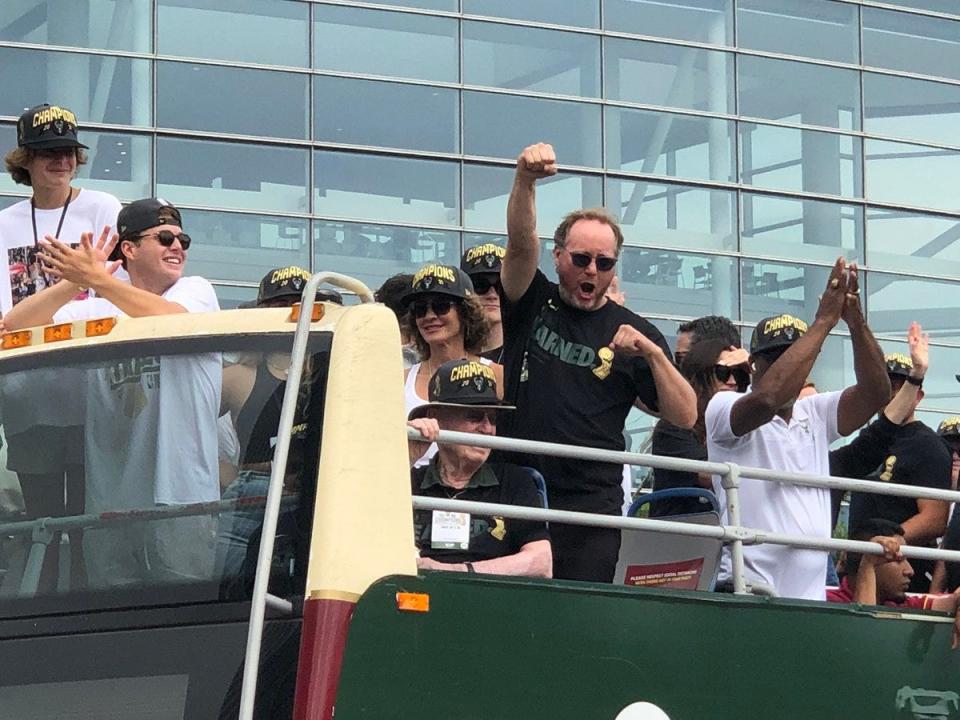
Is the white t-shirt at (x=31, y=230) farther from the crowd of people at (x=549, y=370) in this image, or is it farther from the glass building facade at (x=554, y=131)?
A: the glass building facade at (x=554, y=131)

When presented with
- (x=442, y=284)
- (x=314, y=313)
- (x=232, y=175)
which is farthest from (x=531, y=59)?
(x=314, y=313)

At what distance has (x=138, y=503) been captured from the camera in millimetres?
4707

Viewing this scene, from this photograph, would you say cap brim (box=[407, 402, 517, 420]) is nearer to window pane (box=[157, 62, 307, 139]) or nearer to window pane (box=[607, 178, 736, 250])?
window pane (box=[157, 62, 307, 139])

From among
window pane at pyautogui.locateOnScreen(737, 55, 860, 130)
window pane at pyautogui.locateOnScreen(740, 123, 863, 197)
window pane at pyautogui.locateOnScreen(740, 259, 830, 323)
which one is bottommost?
window pane at pyautogui.locateOnScreen(740, 259, 830, 323)

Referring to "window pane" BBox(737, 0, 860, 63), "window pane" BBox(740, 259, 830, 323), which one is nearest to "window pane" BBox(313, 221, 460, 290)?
"window pane" BBox(740, 259, 830, 323)

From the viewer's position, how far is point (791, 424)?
689 cm

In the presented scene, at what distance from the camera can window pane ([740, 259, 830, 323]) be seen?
73.2 feet

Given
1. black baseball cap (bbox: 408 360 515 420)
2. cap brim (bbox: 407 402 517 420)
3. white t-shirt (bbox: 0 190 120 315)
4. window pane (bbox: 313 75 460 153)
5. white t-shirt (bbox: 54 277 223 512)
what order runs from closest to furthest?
white t-shirt (bbox: 54 277 223 512), cap brim (bbox: 407 402 517 420), black baseball cap (bbox: 408 360 515 420), white t-shirt (bbox: 0 190 120 315), window pane (bbox: 313 75 460 153)

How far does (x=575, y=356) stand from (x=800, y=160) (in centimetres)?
1738

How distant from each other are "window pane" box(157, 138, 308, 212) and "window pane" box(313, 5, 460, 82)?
4.37ft

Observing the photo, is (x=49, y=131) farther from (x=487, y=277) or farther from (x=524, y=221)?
(x=524, y=221)

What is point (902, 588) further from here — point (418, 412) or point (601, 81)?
point (601, 81)

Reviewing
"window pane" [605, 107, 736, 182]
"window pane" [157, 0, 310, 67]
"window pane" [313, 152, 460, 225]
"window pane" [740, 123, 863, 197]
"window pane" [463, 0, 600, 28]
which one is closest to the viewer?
"window pane" [157, 0, 310, 67]

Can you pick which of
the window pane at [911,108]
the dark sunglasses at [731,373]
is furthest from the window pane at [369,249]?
the dark sunglasses at [731,373]
